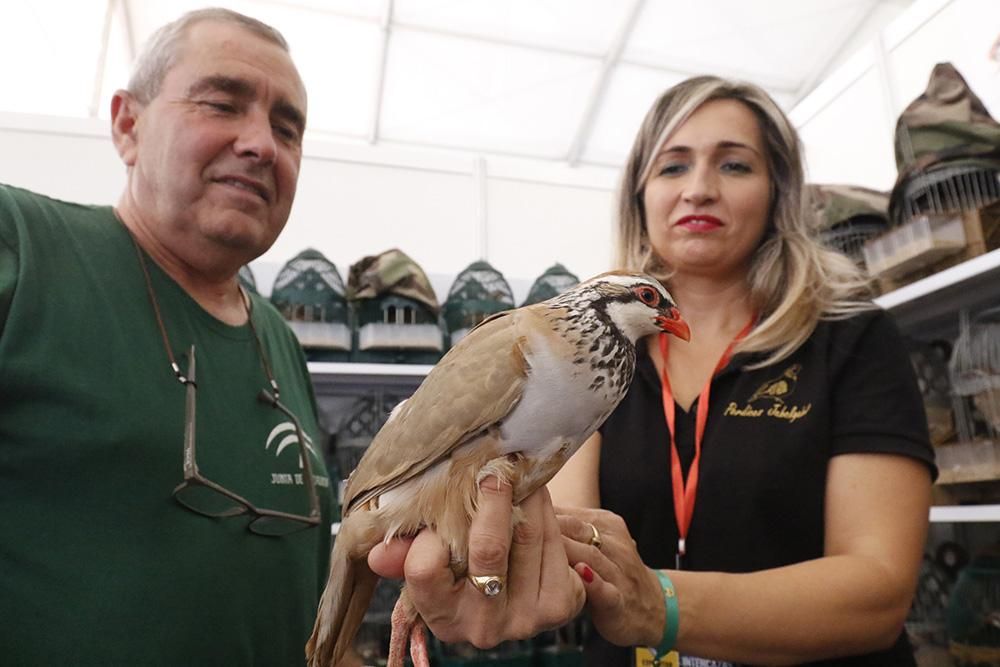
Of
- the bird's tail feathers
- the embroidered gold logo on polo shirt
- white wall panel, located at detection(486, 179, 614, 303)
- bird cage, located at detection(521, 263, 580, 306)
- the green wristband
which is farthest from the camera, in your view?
white wall panel, located at detection(486, 179, 614, 303)

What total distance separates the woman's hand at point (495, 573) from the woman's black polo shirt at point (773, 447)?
519 mm

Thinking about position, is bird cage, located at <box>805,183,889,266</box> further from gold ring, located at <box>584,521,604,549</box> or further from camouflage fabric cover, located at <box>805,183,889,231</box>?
gold ring, located at <box>584,521,604,549</box>

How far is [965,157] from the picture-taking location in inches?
80.1

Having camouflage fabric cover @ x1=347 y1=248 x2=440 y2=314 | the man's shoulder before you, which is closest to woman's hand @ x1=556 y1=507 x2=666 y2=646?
the man's shoulder

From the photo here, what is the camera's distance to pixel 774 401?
1396mm

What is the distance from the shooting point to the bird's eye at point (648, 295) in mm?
1057

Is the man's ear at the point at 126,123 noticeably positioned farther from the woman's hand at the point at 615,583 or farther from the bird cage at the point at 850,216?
the bird cage at the point at 850,216

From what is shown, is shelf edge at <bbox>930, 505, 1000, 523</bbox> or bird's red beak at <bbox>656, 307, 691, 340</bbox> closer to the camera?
bird's red beak at <bbox>656, 307, 691, 340</bbox>

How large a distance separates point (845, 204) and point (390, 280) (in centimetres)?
187

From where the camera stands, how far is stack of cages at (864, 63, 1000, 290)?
1.99 m

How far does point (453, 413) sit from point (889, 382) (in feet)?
3.15

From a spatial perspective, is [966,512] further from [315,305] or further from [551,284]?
[315,305]

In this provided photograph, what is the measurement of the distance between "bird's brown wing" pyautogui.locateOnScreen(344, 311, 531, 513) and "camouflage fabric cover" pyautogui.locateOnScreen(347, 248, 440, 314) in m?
1.90

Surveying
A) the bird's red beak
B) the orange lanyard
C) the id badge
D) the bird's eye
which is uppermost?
the bird's eye
